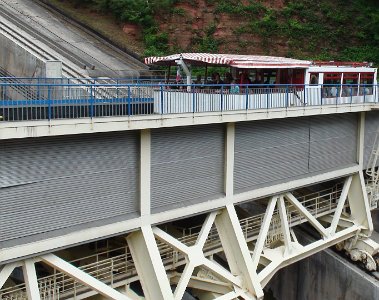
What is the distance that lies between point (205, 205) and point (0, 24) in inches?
810

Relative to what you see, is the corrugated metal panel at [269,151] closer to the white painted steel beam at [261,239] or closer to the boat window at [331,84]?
the white painted steel beam at [261,239]

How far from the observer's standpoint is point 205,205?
13734mm

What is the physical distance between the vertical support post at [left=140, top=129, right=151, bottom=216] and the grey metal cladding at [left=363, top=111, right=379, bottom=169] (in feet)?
35.3

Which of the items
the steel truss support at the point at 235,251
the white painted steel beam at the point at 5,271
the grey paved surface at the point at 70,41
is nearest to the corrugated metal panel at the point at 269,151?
the steel truss support at the point at 235,251

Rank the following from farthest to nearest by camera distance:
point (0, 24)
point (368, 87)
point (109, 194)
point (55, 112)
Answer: point (0, 24) → point (368, 87) → point (109, 194) → point (55, 112)

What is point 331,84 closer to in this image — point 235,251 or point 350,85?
point 350,85

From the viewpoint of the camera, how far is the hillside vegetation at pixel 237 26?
35688mm

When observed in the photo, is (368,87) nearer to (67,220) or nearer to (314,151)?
(314,151)

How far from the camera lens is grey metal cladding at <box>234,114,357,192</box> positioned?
1484cm

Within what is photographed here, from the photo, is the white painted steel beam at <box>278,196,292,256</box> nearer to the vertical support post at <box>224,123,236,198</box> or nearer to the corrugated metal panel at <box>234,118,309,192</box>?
the corrugated metal panel at <box>234,118,309,192</box>

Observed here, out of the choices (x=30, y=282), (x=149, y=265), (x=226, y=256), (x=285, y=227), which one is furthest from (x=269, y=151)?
(x=30, y=282)

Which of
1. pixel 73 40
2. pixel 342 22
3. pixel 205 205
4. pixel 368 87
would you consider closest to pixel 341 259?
pixel 368 87

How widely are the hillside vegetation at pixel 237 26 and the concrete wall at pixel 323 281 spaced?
19.2 m

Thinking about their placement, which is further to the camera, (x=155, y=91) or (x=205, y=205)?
(x=205, y=205)
